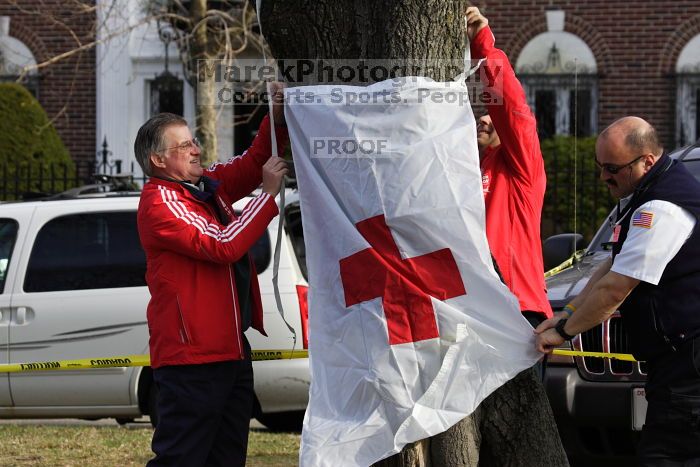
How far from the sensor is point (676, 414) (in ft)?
13.5

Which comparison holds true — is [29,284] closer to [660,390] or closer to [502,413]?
[502,413]

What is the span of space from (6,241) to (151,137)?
3.79m

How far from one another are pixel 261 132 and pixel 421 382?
129 cm

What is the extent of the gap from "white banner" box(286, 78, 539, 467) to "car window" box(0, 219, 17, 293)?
4248mm

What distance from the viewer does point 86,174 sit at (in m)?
17.2

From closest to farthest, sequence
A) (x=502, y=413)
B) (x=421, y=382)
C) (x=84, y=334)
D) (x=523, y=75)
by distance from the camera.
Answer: (x=421, y=382), (x=502, y=413), (x=84, y=334), (x=523, y=75)

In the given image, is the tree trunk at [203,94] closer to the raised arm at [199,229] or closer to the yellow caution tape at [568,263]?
the yellow caution tape at [568,263]

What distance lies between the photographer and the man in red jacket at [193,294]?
14.3 feet

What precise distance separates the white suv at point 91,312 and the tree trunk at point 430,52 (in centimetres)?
295

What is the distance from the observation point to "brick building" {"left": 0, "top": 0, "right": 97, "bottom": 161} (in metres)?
17.5

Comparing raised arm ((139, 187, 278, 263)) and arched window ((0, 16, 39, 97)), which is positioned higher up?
arched window ((0, 16, 39, 97))

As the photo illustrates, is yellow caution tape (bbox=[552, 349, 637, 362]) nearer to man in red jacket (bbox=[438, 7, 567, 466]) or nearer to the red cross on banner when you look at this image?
man in red jacket (bbox=[438, 7, 567, 466])

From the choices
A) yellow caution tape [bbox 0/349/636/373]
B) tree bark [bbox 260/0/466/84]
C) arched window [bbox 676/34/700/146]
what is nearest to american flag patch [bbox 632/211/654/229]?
tree bark [bbox 260/0/466/84]

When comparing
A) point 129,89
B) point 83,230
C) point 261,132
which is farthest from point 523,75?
point 261,132
